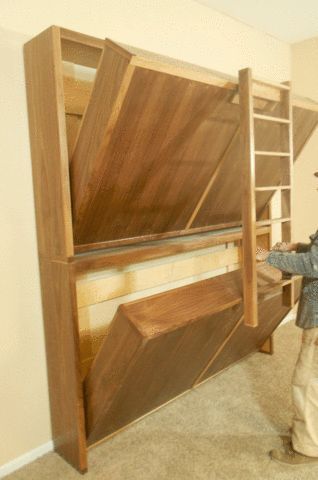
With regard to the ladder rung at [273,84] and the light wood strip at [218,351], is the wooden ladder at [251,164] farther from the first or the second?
the light wood strip at [218,351]

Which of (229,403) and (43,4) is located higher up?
(43,4)

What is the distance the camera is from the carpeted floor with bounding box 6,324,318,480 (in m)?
1.88

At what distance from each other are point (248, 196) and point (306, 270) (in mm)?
395

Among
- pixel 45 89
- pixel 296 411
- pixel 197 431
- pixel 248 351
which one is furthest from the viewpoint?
pixel 248 351

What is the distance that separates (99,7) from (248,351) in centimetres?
231

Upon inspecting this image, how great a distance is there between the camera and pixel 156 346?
67.5 inches

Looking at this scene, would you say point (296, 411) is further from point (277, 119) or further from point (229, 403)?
point (277, 119)

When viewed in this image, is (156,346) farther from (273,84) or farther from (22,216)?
(273,84)


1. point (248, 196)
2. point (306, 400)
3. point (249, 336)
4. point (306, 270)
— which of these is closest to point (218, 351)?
point (249, 336)

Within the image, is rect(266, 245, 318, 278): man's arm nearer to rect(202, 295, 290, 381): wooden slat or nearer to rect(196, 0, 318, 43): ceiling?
rect(202, 295, 290, 381): wooden slat

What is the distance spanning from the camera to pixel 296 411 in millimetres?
1925

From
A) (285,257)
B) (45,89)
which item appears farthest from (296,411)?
(45,89)

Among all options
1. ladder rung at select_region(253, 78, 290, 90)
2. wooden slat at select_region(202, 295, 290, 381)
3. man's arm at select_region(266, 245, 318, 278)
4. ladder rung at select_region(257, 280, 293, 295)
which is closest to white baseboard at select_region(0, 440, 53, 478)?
wooden slat at select_region(202, 295, 290, 381)

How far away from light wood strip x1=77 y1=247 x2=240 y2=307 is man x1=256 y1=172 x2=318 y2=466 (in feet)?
2.36
